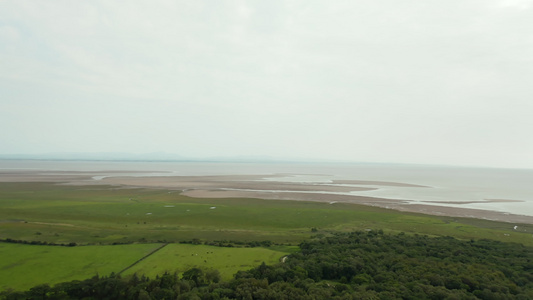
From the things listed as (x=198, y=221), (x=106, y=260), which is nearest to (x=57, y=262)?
(x=106, y=260)

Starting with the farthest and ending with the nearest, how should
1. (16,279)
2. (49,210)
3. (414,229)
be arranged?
1. (49,210)
2. (414,229)
3. (16,279)

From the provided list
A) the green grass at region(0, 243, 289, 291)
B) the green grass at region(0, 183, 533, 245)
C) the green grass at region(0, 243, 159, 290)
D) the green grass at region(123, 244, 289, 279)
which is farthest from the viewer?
the green grass at region(0, 183, 533, 245)

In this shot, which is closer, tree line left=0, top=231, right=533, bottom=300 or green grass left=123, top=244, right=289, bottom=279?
tree line left=0, top=231, right=533, bottom=300

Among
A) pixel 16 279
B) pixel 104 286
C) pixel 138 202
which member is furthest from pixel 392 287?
pixel 138 202

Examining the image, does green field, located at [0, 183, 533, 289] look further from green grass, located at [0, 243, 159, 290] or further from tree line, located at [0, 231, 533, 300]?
tree line, located at [0, 231, 533, 300]

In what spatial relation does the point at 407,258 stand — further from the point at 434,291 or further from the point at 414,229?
the point at 414,229

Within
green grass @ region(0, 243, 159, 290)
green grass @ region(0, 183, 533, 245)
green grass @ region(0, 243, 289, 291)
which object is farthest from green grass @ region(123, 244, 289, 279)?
green grass @ region(0, 183, 533, 245)

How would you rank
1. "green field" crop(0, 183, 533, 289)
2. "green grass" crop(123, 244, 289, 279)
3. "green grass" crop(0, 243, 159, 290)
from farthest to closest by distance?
"green field" crop(0, 183, 533, 289), "green grass" crop(123, 244, 289, 279), "green grass" crop(0, 243, 159, 290)
